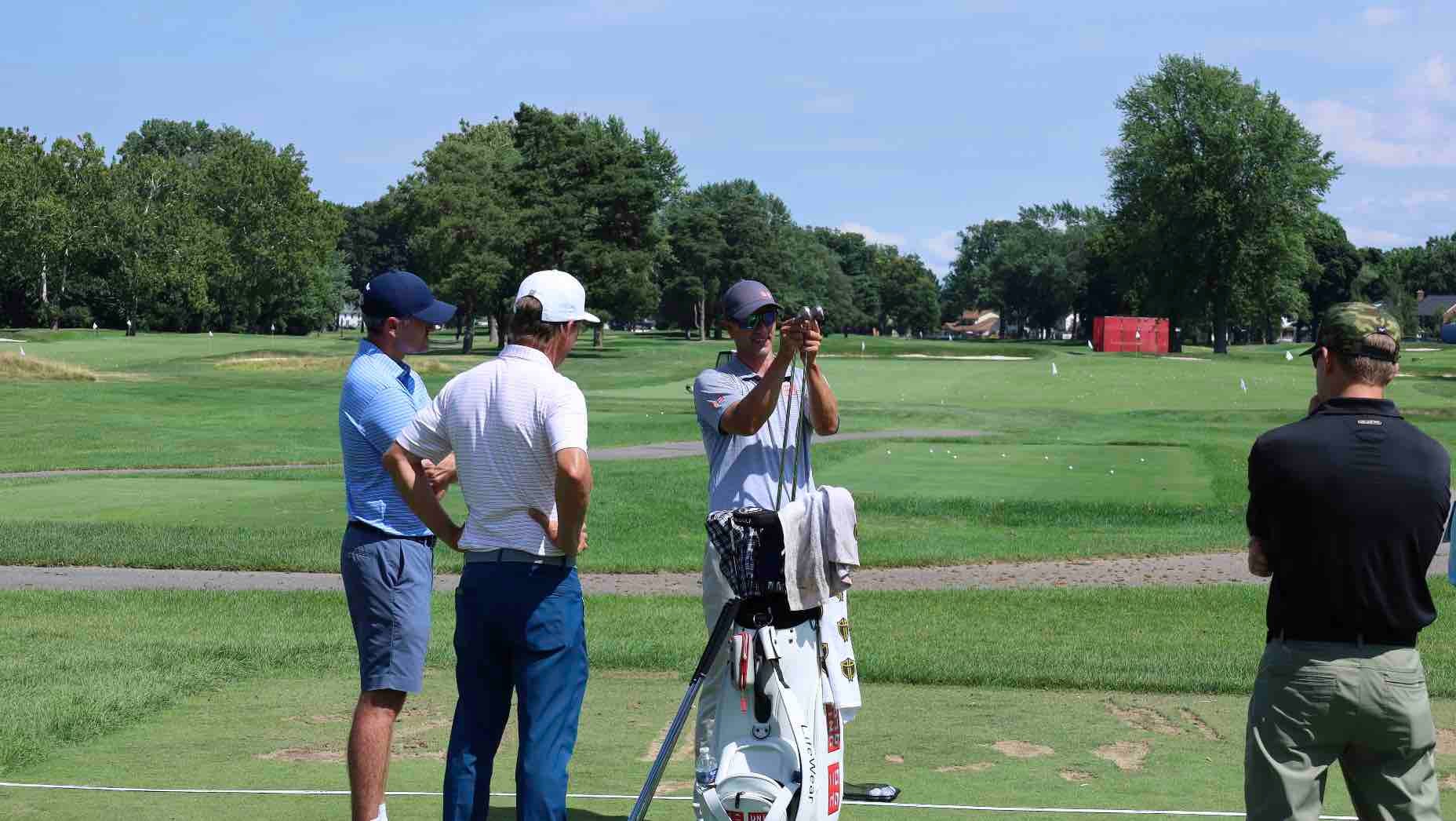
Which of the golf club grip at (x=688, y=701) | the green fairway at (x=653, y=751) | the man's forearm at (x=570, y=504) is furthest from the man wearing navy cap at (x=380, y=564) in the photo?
the golf club grip at (x=688, y=701)

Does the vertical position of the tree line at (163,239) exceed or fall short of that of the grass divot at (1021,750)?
it exceeds it

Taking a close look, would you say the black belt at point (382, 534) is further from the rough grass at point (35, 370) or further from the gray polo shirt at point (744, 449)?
the rough grass at point (35, 370)

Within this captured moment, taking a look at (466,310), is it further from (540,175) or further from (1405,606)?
(1405,606)

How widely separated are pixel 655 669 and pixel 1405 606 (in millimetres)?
6086

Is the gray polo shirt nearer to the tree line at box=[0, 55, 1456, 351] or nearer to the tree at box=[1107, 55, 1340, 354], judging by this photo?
the tree line at box=[0, 55, 1456, 351]

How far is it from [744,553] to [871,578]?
9.73 metres

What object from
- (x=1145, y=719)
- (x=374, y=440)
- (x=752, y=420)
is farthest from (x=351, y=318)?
(x=752, y=420)

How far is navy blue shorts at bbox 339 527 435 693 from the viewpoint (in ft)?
18.3

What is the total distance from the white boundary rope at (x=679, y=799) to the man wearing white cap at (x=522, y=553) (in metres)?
1.14

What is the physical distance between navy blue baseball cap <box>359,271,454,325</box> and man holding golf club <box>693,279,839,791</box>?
42.1 inches

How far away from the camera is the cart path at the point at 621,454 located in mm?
23797

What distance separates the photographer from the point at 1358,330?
14.3ft

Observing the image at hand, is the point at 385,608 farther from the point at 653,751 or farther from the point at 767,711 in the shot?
the point at 653,751

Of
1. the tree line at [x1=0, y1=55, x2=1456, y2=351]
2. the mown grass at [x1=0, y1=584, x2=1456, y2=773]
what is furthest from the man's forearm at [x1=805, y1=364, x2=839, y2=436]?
the tree line at [x1=0, y1=55, x2=1456, y2=351]
